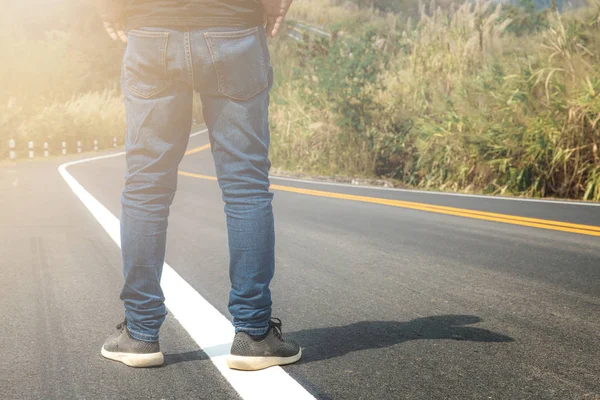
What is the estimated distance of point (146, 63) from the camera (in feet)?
9.64

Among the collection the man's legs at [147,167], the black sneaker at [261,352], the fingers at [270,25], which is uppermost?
the fingers at [270,25]

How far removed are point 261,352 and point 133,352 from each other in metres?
0.46

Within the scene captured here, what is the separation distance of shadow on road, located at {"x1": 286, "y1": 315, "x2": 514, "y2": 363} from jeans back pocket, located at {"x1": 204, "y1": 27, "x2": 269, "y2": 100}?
1.01 m

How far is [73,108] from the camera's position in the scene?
3117 centimetres

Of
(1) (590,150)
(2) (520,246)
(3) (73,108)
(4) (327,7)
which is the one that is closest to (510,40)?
(1) (590,150)

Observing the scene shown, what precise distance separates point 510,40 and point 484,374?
11946 millimetres

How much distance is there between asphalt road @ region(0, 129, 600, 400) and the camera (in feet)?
9.04

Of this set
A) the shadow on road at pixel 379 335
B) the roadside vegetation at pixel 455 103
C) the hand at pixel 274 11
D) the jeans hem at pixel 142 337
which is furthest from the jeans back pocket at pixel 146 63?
the roadside vegetation at pixel 455 103

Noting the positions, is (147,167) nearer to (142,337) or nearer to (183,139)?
(183,139)

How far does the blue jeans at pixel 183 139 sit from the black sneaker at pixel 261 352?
0.14ft

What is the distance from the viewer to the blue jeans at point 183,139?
9.64ft

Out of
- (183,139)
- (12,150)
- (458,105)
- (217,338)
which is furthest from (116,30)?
(12,150)

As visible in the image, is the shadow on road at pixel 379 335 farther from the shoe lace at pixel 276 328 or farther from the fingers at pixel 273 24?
the fingers at pixel 273 24

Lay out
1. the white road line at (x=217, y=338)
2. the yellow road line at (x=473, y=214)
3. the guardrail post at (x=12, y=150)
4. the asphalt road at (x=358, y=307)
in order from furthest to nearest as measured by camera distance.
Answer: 1. the guardrail post at (x=12, y=150)
2. the yellow road line at (x=473, y=214)
3. the asphalt road at (x=358, y=307)
4. the white road line at (x=217, y=338)
